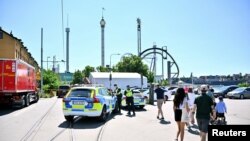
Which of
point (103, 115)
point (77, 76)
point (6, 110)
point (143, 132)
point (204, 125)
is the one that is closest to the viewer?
point (204, 125)

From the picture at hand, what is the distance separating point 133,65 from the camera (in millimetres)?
84938

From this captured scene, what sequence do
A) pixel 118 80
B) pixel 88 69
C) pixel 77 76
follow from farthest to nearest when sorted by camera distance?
pixel 77 76 < pixel 88 69 < pixel 118 80

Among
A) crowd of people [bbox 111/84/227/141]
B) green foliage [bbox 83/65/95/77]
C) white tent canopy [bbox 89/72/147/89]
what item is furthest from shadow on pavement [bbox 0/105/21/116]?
green foliage [bbox 83/65/95/77]

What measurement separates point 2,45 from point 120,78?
1673 cm

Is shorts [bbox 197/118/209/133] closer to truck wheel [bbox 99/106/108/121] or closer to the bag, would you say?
the bag

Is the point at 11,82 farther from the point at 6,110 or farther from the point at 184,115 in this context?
the point at 184,115

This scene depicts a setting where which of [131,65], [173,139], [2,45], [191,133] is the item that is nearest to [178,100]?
[173,139]

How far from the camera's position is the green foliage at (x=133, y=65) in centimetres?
8481

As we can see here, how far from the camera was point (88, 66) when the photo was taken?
121250mm

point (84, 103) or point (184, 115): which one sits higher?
point (84, 103)

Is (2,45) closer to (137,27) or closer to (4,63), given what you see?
(4,63)

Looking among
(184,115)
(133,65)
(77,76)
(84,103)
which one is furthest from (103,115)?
(77,76)

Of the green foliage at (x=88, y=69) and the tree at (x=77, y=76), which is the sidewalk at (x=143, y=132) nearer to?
the green foliage at (x=88, y=69)

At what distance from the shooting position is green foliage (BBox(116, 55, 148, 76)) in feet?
278
